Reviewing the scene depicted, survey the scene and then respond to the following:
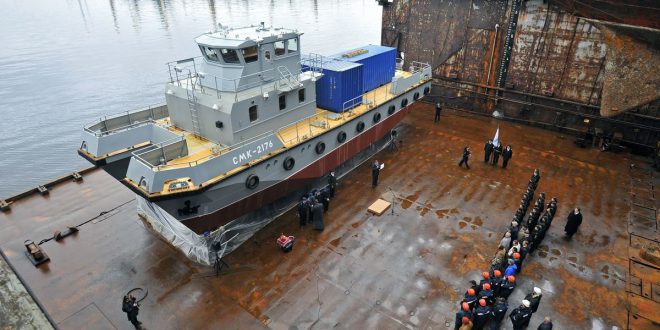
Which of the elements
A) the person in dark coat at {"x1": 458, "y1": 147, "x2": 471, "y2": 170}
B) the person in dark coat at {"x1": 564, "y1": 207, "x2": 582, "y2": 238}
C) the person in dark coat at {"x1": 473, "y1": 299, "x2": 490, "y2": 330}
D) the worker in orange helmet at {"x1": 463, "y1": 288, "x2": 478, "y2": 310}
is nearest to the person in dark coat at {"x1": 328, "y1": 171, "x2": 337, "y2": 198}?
the person in dark coat at {"x1": 458, "y1": 147, "x2": 471, "y2": 170}

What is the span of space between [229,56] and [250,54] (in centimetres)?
55

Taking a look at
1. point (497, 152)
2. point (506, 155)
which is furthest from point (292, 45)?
point (506, 155)

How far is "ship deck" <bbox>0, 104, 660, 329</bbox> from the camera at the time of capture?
25.8 feet

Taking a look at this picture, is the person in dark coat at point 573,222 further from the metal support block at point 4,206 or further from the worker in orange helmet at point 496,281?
the metal support block at point 4,206

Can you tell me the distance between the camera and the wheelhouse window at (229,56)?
33.0 ft

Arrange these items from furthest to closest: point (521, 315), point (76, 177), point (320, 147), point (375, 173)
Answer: point (76, 177) → point (375, 173) → point (320, 147) → point (521, 315)

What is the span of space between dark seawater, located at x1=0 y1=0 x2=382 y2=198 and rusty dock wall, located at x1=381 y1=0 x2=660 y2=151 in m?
18.1

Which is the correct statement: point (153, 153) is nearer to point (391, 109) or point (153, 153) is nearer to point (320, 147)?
point (320, 147)

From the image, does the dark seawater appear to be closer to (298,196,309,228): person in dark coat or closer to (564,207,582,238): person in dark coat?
(298,196,309,228): person in dark coat

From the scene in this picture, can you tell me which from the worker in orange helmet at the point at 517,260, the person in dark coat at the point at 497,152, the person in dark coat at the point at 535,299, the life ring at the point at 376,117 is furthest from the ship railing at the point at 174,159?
the person in dark coat at the point at 497,152

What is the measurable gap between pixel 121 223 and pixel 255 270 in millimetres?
4374

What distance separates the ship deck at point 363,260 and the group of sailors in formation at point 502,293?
0.55 meters

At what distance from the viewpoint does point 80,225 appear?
10.4 meters

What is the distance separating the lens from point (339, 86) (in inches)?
481
